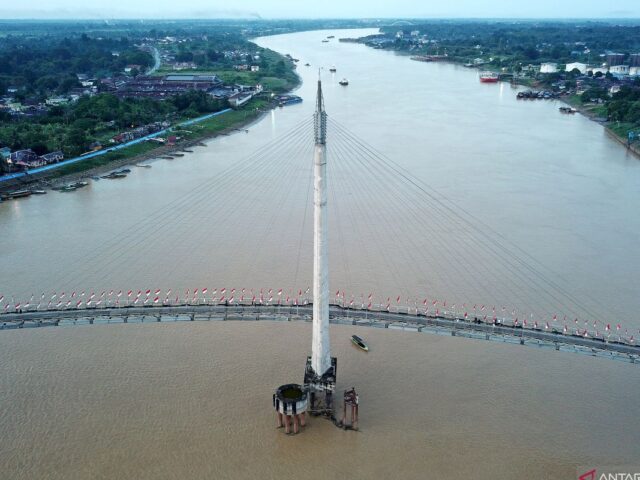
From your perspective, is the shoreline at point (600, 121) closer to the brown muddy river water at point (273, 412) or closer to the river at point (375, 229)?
the river at point (375, 229)

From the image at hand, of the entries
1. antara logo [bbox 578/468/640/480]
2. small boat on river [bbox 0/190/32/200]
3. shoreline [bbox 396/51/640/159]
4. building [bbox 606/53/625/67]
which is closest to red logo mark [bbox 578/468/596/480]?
antara logo [bbox 578/468/640/480]

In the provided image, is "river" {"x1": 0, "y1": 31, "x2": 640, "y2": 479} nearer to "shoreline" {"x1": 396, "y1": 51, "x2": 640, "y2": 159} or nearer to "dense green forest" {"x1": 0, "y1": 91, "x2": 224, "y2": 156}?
"shoreline" {"x1": 396, "y1": 51, "x2": 640, "y2": 159}

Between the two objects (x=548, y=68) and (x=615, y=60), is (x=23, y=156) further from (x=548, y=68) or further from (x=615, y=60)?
(x=615, y=60)

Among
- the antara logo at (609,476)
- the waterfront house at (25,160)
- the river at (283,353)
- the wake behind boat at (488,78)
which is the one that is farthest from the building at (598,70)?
the antara logo at (609,476)

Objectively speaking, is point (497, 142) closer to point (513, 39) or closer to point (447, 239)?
point (447, 239)

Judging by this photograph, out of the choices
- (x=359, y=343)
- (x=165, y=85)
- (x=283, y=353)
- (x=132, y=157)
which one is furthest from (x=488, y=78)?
(x=283, y=353)

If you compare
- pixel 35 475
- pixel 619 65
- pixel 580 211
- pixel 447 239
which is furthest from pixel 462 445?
pixel 619 65
